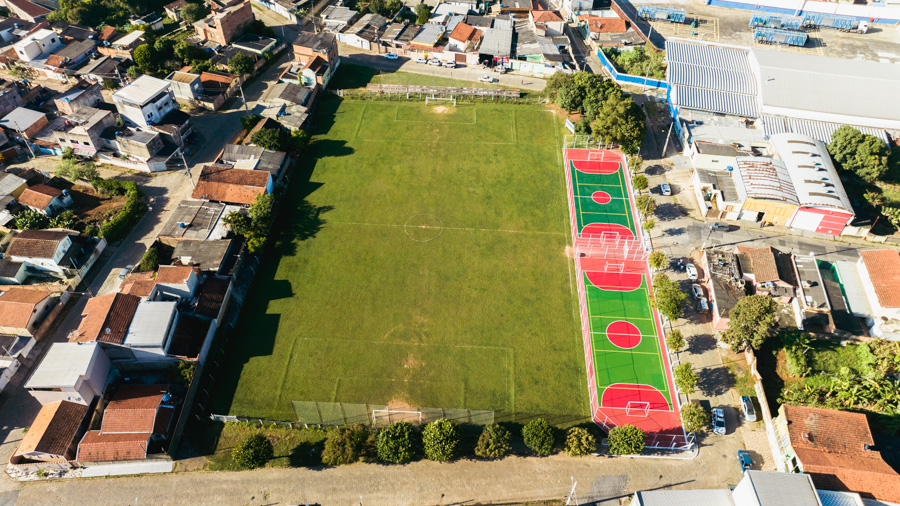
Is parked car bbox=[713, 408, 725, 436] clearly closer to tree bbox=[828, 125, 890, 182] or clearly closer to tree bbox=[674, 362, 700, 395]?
tree bbox=[674, 362, 700, 395]

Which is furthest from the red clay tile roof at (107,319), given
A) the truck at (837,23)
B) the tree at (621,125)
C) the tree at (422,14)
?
the truck at (837,23)

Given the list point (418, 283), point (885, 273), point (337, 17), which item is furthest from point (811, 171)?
point (337, 17)

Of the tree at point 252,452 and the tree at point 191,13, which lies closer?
the tree at point 252,452

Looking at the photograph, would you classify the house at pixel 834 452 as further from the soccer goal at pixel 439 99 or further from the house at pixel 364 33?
the house at pixel 364 33

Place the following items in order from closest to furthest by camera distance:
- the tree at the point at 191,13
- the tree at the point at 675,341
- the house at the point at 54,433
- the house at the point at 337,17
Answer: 1. the house at the point at 54,433
2. the tree at the point at 675,341
3. the tree at the point at 191,13
4. the house at the point at 337,17

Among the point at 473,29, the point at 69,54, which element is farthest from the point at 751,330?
the point at 69,54

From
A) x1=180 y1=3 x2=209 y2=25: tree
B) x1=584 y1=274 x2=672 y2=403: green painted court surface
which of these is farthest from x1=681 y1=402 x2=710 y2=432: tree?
x1=180 y1=3 x2=209 y2=25: tree
